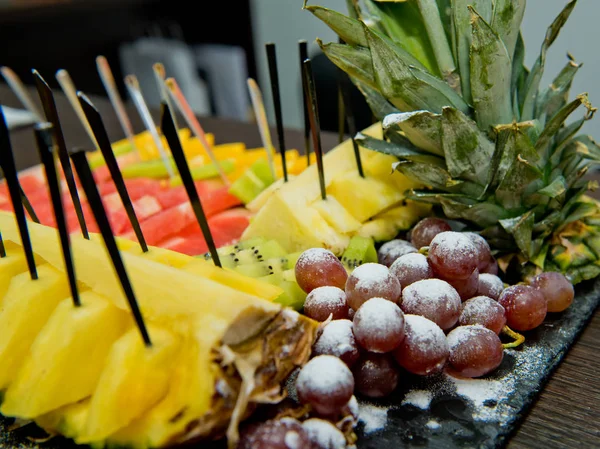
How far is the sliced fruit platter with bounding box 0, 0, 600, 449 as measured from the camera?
2.70 ft

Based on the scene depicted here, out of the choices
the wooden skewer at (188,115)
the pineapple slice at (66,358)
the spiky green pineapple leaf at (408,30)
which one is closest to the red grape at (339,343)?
the pineapple slice at (66,358)

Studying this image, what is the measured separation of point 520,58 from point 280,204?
2.08 ft

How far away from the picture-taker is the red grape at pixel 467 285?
1.11 m

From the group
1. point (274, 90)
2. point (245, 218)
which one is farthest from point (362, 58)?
point (245, 218)

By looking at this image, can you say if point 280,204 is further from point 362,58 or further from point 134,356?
point 134,356

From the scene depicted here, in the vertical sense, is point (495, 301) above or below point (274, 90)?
below

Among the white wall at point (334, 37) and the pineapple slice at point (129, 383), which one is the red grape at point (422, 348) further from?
the white wall at point (334, 37)

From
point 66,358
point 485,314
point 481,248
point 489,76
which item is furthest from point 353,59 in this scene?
point 66,358

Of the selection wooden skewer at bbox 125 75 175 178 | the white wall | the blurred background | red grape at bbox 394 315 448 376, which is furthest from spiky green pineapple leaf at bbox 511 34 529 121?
the blurred background

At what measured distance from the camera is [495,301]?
43.6 inches

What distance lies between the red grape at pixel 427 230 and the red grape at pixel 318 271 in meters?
0.25

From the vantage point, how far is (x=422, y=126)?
1156mm

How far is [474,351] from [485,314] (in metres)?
0.10

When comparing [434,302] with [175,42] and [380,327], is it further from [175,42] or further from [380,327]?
[175,42]
